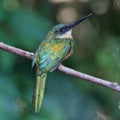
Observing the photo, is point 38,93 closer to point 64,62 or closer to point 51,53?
point 51,53

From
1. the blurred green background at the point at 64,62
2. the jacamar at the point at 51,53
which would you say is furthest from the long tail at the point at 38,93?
the blurred green background at the point at 64,62

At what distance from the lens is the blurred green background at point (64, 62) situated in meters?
2.96

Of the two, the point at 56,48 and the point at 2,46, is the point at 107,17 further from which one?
the point at 2,46

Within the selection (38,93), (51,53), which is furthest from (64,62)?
(38,93)

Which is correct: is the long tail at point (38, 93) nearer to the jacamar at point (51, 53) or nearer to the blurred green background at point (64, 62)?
the jacamar at point (51, 53)

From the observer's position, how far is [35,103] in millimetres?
2016

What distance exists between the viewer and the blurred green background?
117 inches

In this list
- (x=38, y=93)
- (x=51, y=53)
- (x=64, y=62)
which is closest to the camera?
(x=38, y=93)

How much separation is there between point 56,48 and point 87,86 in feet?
3.31

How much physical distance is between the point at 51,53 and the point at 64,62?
102cm

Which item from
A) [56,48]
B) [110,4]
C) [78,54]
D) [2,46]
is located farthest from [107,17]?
[2,46]

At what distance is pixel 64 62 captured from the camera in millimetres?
3551

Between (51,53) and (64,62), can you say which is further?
(64,62)

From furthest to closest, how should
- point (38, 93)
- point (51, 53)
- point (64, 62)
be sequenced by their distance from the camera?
point (64, 62)
point (51, 53)
point (38, 93)
